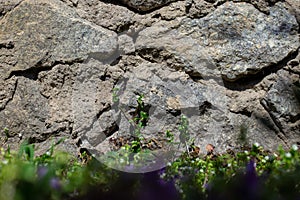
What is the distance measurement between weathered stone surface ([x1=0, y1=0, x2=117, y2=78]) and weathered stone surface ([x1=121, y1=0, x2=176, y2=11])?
0.25 metres

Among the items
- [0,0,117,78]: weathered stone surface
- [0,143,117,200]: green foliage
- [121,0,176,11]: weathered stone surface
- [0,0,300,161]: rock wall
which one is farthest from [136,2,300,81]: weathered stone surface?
[0,143,117,200]: green foliage

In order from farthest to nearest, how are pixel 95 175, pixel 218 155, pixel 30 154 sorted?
pixel 218 155, pixel 30 154, pixel 95 175

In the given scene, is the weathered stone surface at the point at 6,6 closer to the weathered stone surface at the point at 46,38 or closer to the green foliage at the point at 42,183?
the weathered stone surface at the point at 46,38

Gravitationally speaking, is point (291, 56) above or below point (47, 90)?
above

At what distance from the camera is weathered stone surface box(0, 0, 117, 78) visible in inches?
119

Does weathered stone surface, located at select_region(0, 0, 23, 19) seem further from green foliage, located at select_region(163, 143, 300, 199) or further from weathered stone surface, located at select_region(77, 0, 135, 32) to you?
green foliage, located at select_region(163, 143, 300, 199)

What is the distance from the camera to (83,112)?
3.06m

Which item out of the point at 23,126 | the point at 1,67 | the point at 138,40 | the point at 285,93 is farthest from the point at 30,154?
the point at 285,93

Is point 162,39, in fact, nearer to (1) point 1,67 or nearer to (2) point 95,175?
(1) point 1,67

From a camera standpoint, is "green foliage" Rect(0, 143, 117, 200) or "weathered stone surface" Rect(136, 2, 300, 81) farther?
"weathered stone surface" Rect(136, 2, 300, 81)

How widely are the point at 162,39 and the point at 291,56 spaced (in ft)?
2.58

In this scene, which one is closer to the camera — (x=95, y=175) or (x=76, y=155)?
(x=95, y=175)

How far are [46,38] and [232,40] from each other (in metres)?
1.12

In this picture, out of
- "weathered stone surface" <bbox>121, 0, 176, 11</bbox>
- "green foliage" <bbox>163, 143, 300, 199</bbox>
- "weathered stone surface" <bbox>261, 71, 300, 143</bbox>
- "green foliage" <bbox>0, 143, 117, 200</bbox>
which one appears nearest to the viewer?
"green foliage" <bbox>0, 143, 117, 200</bbox>
